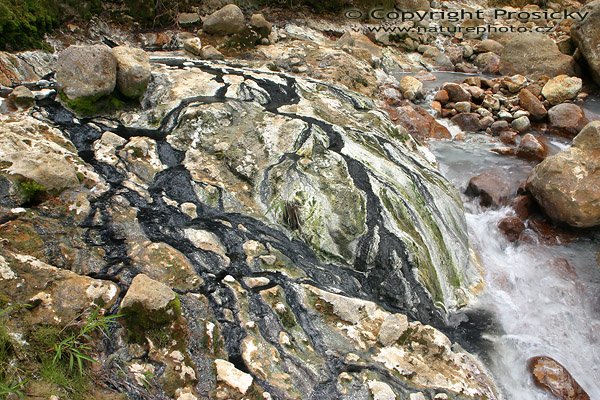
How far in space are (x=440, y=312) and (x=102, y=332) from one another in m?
3.55

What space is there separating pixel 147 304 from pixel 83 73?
4079mm

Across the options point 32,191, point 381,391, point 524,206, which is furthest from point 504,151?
point 32,191

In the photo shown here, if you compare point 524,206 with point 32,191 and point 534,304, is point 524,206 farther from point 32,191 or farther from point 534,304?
point 32,191

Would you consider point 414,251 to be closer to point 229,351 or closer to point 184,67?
point 229,351

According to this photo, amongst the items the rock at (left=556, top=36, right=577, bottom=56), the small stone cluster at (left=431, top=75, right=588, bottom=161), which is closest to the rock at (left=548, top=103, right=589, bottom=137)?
the small stone cluster at (left=431, top=75, right=588, bottom=161)

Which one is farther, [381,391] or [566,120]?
[566,120]

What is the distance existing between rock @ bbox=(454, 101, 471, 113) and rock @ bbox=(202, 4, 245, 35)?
569 centimetres

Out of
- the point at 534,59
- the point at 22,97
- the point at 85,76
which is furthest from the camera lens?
the point at 534,59

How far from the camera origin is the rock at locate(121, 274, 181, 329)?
9.48ft

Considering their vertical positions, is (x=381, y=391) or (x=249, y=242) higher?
(x=249, y=242)

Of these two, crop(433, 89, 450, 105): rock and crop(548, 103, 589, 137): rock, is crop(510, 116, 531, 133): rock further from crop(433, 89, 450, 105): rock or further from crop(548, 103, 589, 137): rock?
crop(433, 89, 450, 105): rock

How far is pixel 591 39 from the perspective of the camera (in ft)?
39.0

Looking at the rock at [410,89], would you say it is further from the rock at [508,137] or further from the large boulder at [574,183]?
the large boulder at [574,183]

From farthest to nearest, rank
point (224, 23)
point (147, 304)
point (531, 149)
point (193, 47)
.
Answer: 1. point (224, 23)
2. point (193, 47)
3. point (531, 149)
4. point (147, 304)
